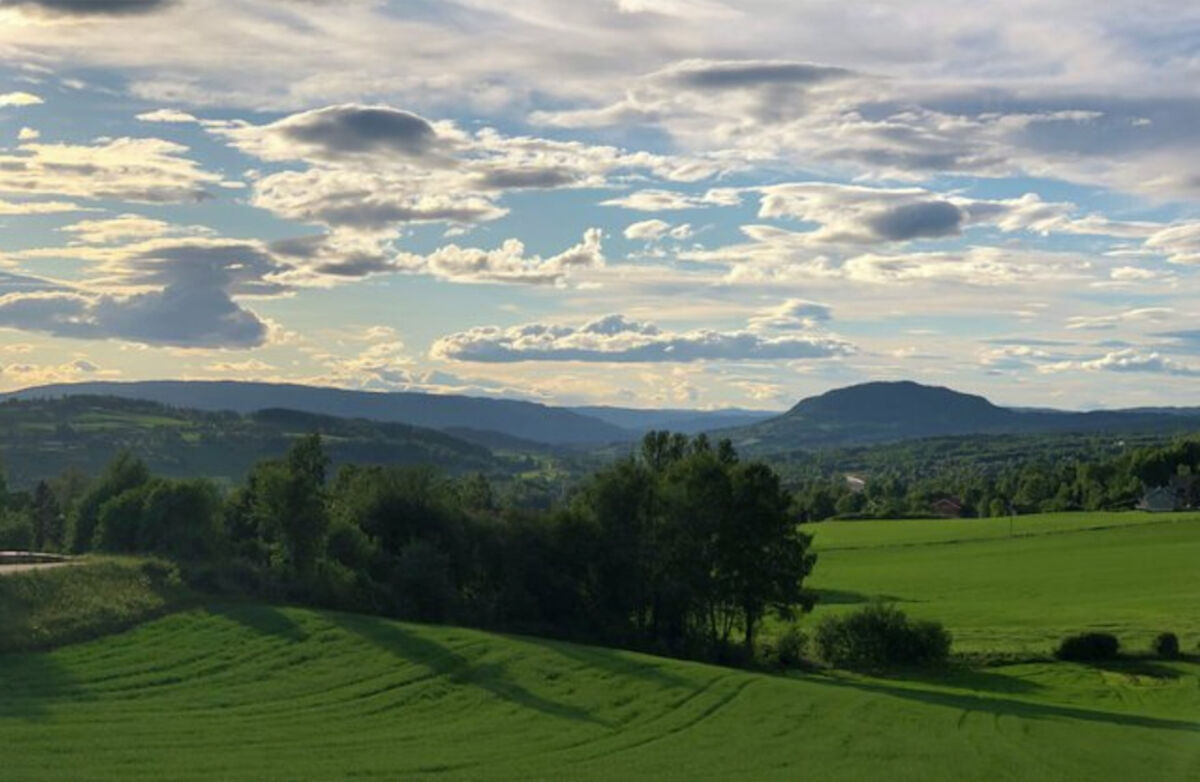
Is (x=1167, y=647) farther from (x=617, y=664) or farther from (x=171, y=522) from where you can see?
(x=171, y=522)

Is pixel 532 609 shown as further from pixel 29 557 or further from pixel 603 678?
pixel 29 557

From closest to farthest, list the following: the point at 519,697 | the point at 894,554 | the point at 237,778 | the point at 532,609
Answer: the point at 237,778, the point at 519,697, the point at 532,609, the point at 894,554

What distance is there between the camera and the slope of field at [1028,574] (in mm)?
84875

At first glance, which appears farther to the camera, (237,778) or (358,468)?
(358,468)

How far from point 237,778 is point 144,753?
11.4 feet

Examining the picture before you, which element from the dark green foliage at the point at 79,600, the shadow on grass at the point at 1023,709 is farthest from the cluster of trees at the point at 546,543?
the shadow on grass at the point at 1023,709

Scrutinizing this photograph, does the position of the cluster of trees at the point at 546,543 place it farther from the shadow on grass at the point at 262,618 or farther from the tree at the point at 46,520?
the tree at the point at 46,520

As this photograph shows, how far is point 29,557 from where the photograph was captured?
224 ft

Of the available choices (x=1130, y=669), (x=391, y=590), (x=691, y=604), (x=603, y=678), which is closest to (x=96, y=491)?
(x=391, y=590)

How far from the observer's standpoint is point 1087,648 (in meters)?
72.1

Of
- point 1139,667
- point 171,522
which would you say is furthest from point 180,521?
point 1139,667

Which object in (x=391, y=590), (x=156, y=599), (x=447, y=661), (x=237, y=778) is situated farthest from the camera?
(x=391, y=590)

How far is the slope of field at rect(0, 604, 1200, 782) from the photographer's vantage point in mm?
33094

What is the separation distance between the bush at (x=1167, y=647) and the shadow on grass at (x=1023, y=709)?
730 inches
